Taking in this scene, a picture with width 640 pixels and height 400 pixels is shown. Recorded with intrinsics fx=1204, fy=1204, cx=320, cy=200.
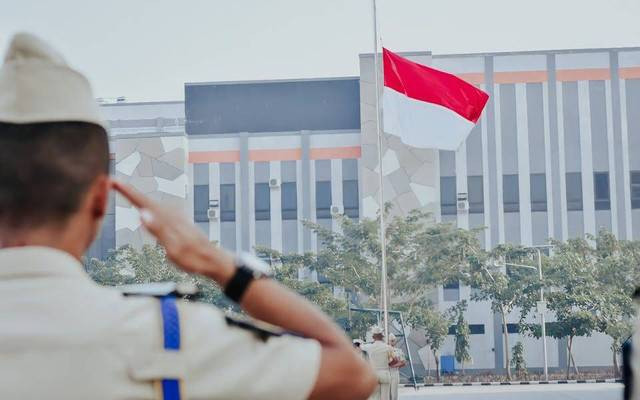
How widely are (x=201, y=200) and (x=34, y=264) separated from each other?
5426 centimetres

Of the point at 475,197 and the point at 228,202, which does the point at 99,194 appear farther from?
the point at 228,202

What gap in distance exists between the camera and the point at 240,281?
69.1 inches

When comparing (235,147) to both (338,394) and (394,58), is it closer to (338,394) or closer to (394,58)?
(394,58)

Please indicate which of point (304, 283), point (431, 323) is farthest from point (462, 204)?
point (304, 283)

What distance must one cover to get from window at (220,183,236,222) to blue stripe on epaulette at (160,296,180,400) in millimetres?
53960

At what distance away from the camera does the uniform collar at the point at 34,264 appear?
5.57 feet

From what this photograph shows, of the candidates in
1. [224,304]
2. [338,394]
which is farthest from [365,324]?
[338,394]

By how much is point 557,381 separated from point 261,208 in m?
17.9

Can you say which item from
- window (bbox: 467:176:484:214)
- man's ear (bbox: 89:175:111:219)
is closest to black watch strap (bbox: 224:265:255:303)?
man's ear (bbox: 89:175:111:219)

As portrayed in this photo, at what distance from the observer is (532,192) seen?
5331 cm

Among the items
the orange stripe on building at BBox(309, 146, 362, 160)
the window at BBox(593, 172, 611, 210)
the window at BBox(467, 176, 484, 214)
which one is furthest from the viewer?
the orange stripe on building at BBox(309, 146, 362, 160)

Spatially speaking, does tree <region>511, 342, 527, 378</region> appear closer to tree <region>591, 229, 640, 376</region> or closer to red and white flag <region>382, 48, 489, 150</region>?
tree <region>591, 229, 640, 376</region>

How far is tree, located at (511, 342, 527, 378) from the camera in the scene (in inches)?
1854

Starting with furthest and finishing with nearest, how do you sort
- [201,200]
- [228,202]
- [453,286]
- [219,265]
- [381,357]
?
[201,200], [228,202], [453,286], [381,357], [219,265]
